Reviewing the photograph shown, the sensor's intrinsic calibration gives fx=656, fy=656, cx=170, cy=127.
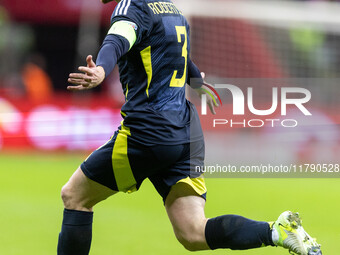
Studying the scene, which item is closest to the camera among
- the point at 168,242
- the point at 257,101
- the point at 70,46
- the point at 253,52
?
the point at 168,242

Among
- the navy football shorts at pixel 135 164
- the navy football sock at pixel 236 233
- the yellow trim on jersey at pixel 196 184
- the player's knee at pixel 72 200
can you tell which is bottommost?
the navy football sock at pixel 236 233

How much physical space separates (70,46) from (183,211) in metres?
19.3

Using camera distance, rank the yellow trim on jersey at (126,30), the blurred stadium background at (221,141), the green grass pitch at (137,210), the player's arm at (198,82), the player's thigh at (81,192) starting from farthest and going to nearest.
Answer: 1. the blurred stadium background at (221,141)
2. the green grass pitch at (137,210)
3. the player's arm at (198,82)
4. the player's thigh at (81,192)
5. the yellow trim on jersey at (126,30)

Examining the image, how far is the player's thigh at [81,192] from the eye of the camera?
4.29m

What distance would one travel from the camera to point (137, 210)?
312 inches

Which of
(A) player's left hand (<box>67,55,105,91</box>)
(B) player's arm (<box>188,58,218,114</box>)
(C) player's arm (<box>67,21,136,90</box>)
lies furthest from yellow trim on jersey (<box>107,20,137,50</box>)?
(B) player's arm (<box>188,58,218,114</box>)

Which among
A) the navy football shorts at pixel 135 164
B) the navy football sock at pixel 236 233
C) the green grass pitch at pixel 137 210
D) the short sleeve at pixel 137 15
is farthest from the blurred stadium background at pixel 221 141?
the short sleeve at pixel 137 15

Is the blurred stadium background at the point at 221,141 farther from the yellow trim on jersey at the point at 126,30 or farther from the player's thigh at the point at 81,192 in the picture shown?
the yellow trim on jersey at the point at 126,30

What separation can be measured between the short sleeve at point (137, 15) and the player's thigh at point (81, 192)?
98 centimetres

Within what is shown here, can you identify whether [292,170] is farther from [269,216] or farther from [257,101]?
[269,216]

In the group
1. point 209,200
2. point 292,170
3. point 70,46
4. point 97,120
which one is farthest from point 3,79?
point 209,200

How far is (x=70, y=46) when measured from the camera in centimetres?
2294

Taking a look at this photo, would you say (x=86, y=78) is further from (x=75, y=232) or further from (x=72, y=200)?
(x=75, y=232)

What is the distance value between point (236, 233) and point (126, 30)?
139cm
